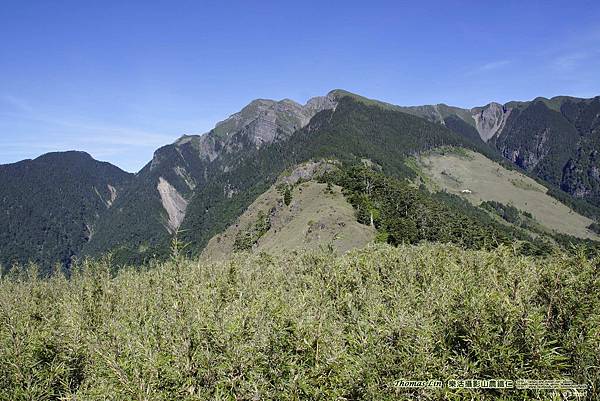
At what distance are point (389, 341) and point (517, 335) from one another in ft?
16.6

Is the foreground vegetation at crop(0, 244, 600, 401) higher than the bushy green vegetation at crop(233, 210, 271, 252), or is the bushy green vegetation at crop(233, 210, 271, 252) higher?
the foreground vegetation at crop(0, 244, 600, 401)

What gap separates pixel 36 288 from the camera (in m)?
43.9

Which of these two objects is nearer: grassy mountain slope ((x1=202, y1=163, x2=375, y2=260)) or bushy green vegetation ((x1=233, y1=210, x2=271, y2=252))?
grassy mountain slope ((x1=202, y1=163, x2=375, y2=260))

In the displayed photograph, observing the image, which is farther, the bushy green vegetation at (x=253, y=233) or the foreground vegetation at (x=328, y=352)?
the bushy green vegetation at (x=253, y=233)

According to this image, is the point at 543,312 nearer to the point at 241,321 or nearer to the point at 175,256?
the point at 241,321

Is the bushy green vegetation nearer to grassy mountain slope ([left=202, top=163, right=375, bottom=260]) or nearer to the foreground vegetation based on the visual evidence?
grassy mountain slope ([left=202, top=163, right=375, bottom=260])

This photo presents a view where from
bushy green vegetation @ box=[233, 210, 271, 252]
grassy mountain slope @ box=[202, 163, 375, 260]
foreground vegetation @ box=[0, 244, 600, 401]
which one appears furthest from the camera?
bushy green vegetation @ box=[233, 210, 271, 252]

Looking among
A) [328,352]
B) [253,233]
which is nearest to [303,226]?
[253,233]

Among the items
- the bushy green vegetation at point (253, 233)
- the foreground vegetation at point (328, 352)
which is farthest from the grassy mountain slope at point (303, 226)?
the foreground vegetation at point (328, 352)

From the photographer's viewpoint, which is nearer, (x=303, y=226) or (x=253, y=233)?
(x=303, y=226)

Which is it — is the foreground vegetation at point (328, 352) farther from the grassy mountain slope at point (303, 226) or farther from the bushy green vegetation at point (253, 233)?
the bushy green vegetation at point (253, 233)

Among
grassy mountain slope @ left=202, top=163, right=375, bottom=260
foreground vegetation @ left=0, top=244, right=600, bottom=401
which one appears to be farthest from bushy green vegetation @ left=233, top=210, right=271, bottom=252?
foreground vegetation @ left=0, top=244, right=600, bottom=401

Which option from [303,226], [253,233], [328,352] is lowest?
[253,233]

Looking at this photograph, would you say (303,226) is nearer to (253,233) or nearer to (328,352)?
(253,233)
